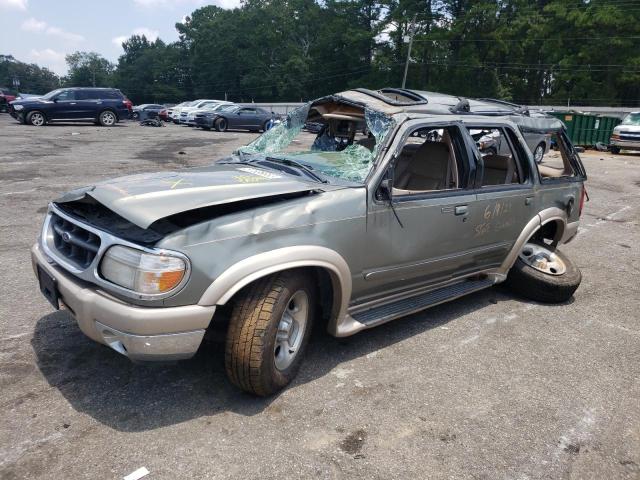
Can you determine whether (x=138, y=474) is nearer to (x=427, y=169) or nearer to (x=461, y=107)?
(x=427, y=169)

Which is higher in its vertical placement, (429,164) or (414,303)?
(429,164)

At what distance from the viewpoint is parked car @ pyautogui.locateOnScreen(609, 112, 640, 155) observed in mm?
20547

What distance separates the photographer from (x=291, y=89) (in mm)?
77625

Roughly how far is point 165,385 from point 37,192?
655 cm

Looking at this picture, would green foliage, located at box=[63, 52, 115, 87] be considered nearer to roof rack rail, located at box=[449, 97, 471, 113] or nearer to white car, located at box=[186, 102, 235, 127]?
white car, located at box=[186, 102, 235, 127]

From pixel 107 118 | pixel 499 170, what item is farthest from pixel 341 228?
pixel 107 118

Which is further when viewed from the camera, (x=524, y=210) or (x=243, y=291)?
(x=524, y=210)

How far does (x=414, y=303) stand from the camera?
377 cm

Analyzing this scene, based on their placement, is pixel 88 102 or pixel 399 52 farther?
pixel 399 52

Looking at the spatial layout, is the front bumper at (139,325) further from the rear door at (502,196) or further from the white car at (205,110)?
the white car at (205,110)

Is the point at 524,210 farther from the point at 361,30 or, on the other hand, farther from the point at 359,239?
the point at 361,30

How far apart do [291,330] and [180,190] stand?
3.47 ft

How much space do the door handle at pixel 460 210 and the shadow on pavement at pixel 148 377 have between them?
1001 mm

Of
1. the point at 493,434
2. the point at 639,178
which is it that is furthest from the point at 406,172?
the point at 639,178
